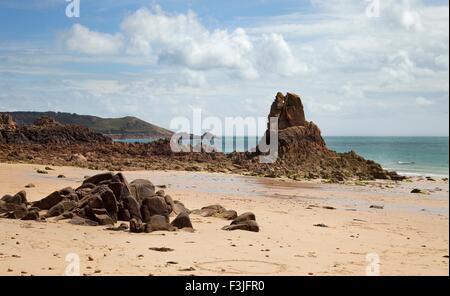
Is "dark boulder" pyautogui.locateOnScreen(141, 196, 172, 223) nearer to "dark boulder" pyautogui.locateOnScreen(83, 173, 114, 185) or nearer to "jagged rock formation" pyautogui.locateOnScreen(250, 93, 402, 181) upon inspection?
"dark boulder" pyautogui.locateOnScreen(83, 173, 114, 185)

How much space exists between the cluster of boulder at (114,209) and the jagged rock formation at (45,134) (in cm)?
4735

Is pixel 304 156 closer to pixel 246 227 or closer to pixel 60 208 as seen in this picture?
pixel 246 227

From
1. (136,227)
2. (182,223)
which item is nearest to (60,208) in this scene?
(136,227)

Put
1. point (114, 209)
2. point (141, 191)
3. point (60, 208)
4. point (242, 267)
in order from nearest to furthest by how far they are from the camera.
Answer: point (242, 267), point (114, 209), point (60, 208), point (141, 191)

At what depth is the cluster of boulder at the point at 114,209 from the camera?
47.0 ft

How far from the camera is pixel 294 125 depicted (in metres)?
51.8

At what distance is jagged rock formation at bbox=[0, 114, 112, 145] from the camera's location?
62.2 metres

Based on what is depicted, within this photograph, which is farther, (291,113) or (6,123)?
(6,123)

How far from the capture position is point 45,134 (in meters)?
65.2

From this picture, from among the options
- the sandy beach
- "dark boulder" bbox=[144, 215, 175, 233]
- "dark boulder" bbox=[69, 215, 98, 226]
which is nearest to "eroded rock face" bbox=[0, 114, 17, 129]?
the sandy beach

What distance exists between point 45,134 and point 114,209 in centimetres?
5328

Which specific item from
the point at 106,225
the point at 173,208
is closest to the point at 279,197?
the point at 173,208

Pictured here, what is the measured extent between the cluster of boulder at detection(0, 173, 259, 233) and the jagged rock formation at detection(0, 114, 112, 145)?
47.3m
